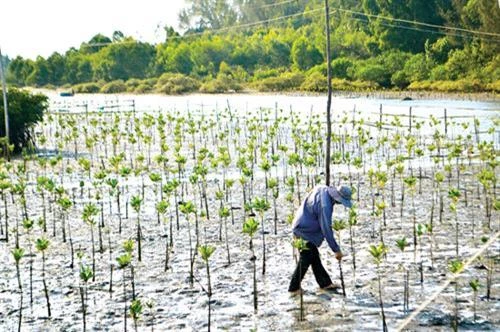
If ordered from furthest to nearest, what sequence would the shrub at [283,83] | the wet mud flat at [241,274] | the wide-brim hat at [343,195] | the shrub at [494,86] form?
the shrub at [283,83]
the shrub at [494,86]
the wide-brim hat at [343,195]
the wet mud flat at [241,274]

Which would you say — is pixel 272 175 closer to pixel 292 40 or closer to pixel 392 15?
pixel 392 15

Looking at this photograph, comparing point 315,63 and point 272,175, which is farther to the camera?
point 315,63

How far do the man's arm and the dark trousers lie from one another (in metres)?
0.37

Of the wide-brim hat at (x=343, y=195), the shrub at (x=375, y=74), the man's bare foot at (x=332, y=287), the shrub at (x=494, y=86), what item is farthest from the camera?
the shrub at (x=375, y=74)

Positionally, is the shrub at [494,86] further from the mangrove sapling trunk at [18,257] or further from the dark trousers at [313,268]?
the mangrove sapling trunk at [18,257]

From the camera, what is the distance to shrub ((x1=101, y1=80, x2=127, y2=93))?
101m

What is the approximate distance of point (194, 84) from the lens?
92625mm

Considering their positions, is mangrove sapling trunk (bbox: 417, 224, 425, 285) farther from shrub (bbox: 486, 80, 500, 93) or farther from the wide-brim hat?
shrub (bbox: 486, 80, 500, 93)

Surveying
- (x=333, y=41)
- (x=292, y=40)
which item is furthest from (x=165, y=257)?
(x=292, y=40)

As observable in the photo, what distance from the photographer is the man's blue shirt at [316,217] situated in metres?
8.97

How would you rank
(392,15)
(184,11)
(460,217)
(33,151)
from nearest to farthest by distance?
1. (460,217)
2. (33,151)
3. (392,15)
4. (184,11)

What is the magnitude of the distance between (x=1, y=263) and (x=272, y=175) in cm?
951

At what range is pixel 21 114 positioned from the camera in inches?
1086

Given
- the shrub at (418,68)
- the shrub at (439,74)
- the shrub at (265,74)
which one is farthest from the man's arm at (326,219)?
the shrub at (265,74)
